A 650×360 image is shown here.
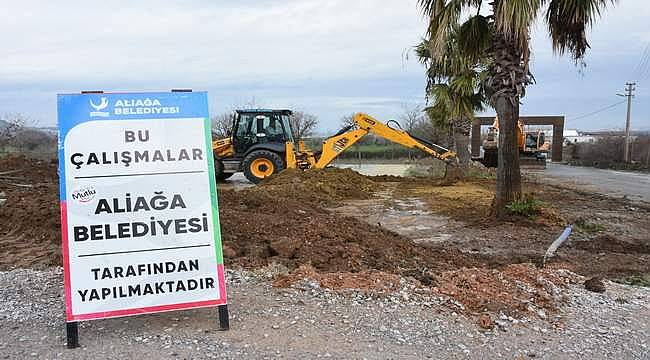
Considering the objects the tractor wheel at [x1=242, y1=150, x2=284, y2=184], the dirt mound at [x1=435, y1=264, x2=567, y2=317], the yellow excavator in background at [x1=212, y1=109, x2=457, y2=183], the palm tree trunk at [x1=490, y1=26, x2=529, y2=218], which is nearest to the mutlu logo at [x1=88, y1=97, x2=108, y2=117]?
the dirt mound at [x1=435, y1=264, x2=567, y2=317]

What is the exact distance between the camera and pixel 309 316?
4.58 m

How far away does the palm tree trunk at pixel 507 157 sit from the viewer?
1014 cm

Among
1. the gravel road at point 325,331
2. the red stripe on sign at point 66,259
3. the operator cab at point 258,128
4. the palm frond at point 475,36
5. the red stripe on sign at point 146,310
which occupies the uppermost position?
the palm frond at point 475,36

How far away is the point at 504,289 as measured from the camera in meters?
5.24

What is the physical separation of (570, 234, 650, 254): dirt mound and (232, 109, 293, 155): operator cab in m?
12.2

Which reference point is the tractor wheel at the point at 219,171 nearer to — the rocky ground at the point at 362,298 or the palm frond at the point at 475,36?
the rocky ground at the point at 362,298

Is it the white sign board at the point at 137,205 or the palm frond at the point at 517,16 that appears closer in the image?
the white sign board at the point at 137,205

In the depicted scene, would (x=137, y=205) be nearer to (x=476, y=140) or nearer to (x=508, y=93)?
(x=508, y=93)

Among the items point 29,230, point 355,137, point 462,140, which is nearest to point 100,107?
point 29,230

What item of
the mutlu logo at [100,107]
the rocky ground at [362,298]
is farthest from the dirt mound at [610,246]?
the mutlu logo at [100,107]

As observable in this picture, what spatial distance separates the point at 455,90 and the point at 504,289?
386 inches

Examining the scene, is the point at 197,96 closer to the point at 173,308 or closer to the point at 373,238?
the point at 173,308

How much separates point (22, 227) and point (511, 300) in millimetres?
6791

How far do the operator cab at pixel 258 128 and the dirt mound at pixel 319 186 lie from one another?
2619 millimetres
